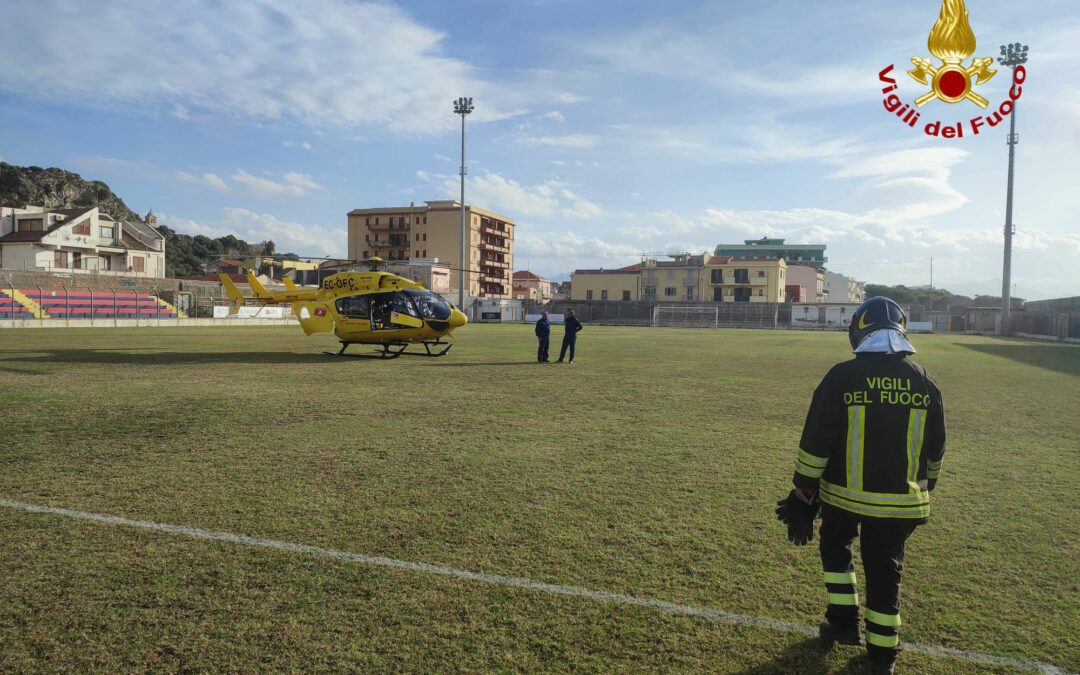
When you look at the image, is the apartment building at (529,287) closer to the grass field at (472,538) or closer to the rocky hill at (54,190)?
the rocky hill at (54,190)

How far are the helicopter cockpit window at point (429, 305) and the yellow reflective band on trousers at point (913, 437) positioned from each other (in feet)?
57.1

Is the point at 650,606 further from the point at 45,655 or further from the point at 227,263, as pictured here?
the point at 227,263

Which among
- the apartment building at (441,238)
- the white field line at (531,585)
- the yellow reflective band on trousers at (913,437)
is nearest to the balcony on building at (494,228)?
the apartment building at (441,238)

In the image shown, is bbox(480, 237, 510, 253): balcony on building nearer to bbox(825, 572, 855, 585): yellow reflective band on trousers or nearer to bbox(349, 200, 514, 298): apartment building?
bbox(349, 200, 514, 298): apartment building

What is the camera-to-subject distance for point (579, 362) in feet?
67.1

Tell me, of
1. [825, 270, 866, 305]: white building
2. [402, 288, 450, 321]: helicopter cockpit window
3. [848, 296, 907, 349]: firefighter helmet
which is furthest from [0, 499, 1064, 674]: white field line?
[825, 270, 866, 305]: white building

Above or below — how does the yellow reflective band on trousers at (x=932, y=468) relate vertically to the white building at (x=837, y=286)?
below

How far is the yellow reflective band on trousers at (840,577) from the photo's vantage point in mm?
3605

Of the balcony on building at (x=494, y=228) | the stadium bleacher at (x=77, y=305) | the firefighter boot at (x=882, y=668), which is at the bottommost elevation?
the firefighter boot at (x=882, y=668)

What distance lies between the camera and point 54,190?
90438 mm

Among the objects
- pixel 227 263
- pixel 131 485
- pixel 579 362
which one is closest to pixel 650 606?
pixel 131 485

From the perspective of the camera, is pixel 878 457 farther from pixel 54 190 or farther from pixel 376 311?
pixel 54 190

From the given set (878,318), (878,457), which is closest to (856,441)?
(878,457)

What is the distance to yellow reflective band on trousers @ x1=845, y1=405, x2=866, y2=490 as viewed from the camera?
3426 mm
